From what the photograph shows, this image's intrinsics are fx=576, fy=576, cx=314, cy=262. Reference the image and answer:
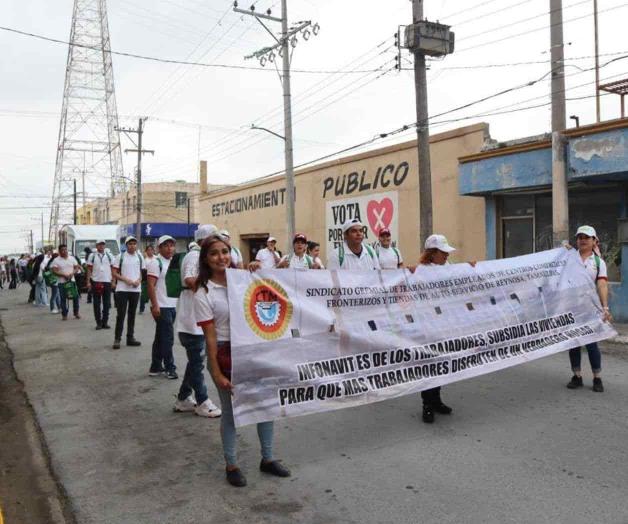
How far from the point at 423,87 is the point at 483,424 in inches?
424

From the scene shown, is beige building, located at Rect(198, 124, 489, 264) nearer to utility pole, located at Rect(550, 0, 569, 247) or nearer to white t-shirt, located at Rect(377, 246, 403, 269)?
utility pole, located at Rect(550, 0, 569, 247)

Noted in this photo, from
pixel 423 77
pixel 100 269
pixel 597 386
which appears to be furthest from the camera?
pixel 423 77

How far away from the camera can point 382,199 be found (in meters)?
18.2

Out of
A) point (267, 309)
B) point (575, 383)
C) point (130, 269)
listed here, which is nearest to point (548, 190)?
point (575, 383)

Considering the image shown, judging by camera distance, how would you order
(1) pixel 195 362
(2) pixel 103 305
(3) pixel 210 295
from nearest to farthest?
(3) pixel 210 295 → (1) pixel 195 362 → (2) pixel 103 305

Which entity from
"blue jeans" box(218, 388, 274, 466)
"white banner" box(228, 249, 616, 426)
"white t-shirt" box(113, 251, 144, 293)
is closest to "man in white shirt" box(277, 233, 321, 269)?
"white t-shirt" box(113, 251, 144, 293)

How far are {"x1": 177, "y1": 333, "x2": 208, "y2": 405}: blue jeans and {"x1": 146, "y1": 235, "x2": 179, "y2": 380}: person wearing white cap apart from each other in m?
1.42

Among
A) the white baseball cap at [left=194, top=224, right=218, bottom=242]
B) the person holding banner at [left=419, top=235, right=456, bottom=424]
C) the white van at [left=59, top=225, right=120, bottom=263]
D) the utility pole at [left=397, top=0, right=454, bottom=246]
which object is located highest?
the utility pole at [left=397, top=0, right=454, bottom=246]

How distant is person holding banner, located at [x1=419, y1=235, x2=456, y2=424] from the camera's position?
201 inches

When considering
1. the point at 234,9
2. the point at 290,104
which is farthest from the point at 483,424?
the point at 234,9

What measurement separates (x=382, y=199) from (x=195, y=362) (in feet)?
44.6

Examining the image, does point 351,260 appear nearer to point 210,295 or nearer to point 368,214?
point 210,295

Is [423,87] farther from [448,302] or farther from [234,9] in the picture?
[234,9]

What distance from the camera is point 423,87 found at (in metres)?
14.1
